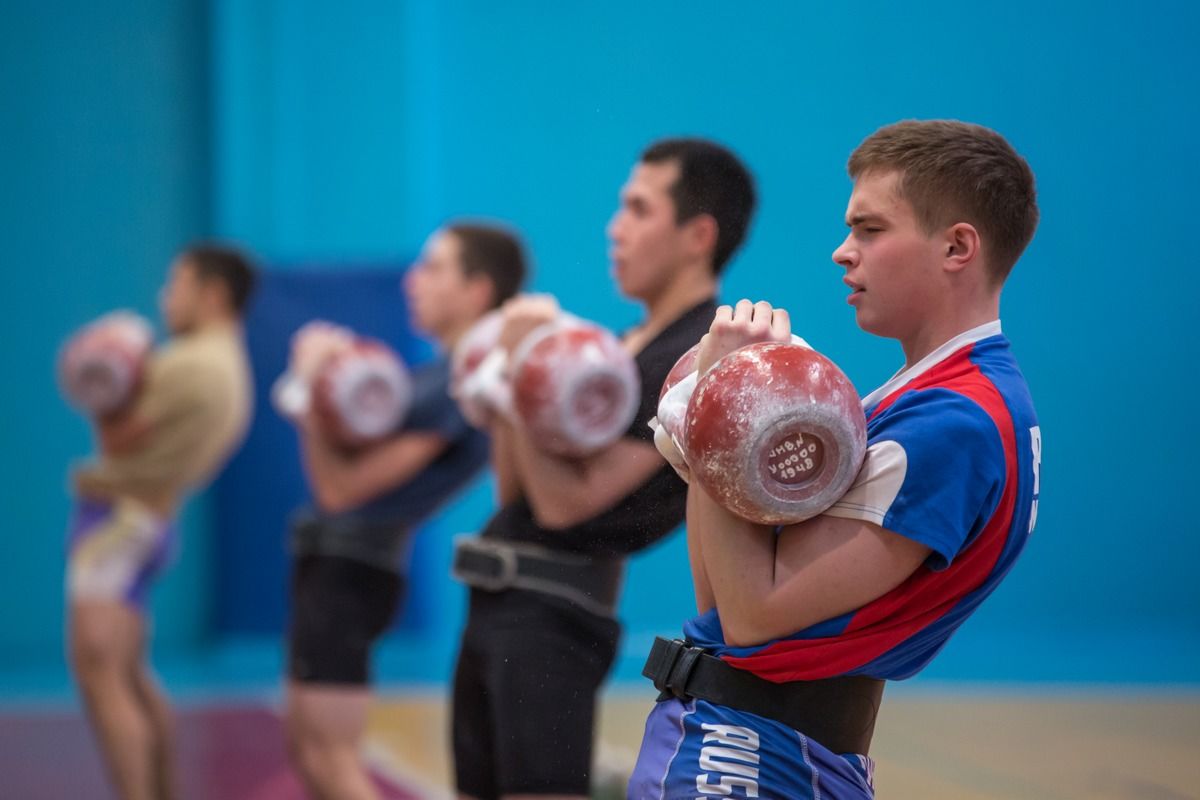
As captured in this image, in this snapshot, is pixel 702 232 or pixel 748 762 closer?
pixel 748 762

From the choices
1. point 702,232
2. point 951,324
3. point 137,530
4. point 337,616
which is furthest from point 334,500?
point 951,324

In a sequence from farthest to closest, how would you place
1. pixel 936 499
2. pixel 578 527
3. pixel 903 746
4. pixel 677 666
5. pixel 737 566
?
pixel 903 746 → pixel 578 527 → pixel 677 666 → pixel 737 566 → pixel 936 499

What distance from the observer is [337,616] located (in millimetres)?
4281

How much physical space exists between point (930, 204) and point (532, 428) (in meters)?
1.10

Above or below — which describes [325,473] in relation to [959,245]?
below

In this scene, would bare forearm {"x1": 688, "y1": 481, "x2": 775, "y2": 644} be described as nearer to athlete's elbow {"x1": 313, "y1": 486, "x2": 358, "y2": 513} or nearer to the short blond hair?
the short blond hair

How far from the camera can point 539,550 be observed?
2.86 m

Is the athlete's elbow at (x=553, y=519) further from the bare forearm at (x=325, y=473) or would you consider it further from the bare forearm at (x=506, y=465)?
the bare forearm at (x=325, y=473)

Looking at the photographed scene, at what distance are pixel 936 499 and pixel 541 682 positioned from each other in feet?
4.22

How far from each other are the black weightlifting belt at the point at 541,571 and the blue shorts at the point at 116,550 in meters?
2.26

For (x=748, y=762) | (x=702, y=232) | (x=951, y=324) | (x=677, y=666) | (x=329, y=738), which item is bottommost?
(x=329, y=738)

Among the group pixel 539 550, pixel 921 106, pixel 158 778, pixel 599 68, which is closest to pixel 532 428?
pixel 539 550

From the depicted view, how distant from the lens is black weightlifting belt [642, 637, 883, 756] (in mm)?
1784

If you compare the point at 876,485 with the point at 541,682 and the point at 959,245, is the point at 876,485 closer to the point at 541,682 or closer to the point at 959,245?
the point at 959,245
